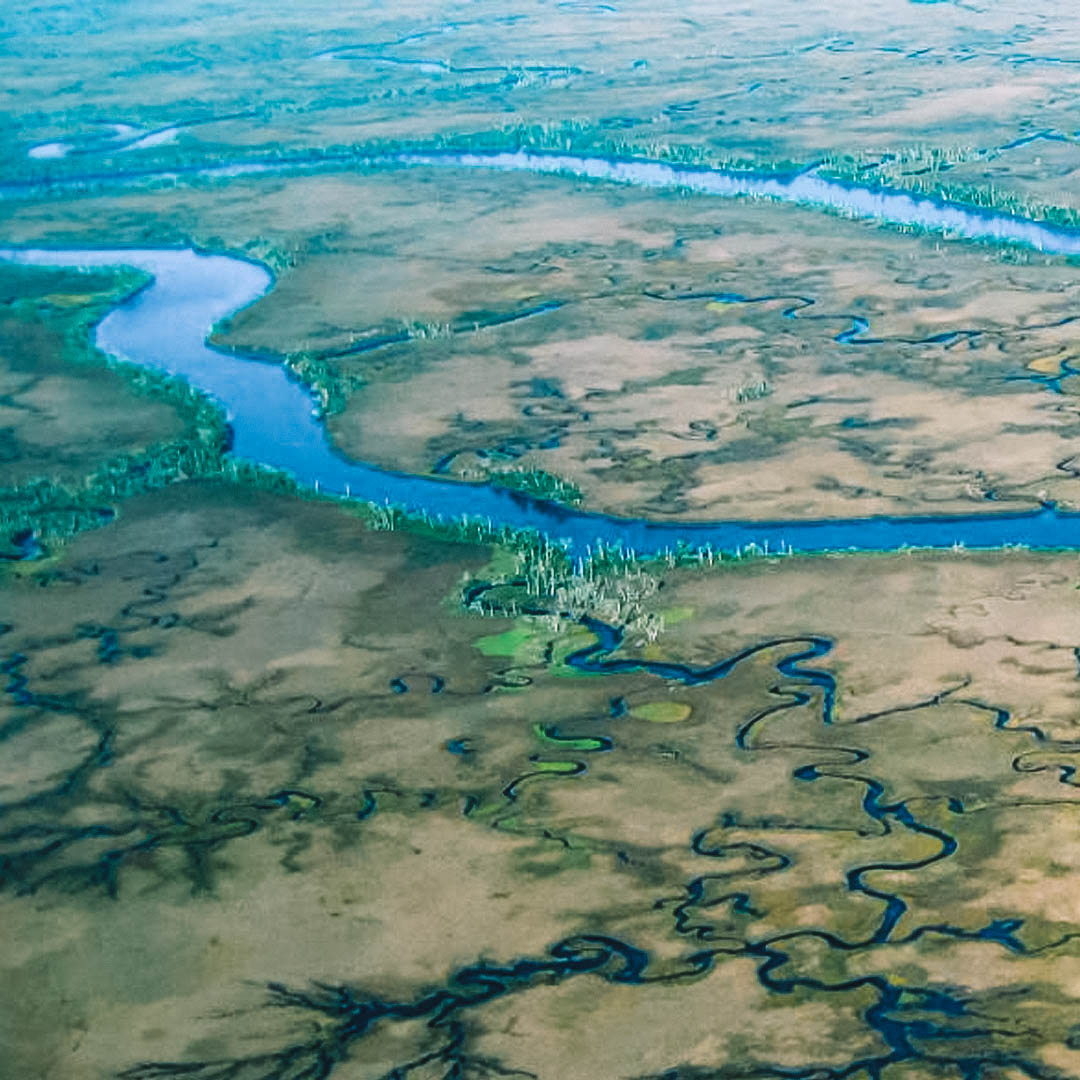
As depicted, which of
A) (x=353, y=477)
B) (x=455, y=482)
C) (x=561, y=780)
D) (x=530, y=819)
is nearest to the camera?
(x=530, y=819)

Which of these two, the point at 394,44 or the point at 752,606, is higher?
the point at 394,44

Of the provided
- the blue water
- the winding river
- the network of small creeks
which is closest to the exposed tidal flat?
the network of small creeks

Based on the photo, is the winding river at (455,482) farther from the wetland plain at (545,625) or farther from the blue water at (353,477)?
the wetland plain at (545,625)

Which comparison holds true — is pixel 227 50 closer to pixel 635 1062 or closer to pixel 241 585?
pixel 241 585

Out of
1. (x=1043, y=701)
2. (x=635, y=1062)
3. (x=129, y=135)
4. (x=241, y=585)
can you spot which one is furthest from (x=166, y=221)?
(x=635, y=1062)

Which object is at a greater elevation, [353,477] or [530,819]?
[353,477]

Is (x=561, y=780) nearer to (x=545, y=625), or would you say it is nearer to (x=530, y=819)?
(x=530, y=819)

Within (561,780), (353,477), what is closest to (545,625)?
(561,780)
